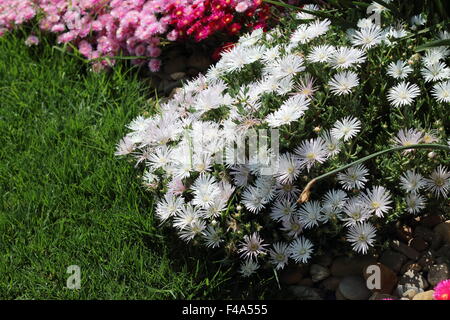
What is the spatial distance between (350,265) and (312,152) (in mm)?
446

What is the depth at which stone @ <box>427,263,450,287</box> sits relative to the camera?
8.27 feet

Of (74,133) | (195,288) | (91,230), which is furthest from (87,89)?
(195,288)

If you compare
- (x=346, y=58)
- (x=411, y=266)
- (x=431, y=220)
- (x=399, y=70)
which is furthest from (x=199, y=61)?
(x=411, y=266)

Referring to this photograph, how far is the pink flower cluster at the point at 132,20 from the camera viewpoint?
3.58 meters

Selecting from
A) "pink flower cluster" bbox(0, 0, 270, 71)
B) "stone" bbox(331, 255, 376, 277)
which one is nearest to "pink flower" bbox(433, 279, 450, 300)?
"stone" bbox(331, 255, 376, 277)

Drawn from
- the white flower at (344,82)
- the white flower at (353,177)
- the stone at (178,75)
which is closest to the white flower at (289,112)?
the white flower at (344,82)

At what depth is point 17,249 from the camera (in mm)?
2822

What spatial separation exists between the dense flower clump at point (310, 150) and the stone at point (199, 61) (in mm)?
858

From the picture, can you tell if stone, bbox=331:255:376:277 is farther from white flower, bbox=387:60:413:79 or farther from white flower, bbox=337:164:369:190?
white flower, bbox=387:60:413:79

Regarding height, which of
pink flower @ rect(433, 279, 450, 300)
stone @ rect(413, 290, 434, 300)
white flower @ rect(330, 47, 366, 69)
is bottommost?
pink flower @ rect(433, 279, 450, 300)

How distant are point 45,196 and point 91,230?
0.28 meters

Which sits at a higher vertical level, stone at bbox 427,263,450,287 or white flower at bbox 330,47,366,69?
white flower at bbox 330,47,366,69

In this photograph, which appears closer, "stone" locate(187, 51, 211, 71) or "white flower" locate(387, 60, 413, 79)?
"white flower" locate(387, 60, 413, 79)

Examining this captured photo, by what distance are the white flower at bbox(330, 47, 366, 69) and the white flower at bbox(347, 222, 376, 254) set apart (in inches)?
22.6
